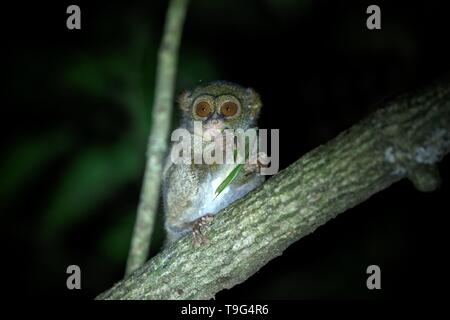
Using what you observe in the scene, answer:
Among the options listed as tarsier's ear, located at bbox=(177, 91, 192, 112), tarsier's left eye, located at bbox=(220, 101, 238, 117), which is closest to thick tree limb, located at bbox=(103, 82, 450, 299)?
tarsier's left eye, located at bbox=(220, 101, 238, 117)

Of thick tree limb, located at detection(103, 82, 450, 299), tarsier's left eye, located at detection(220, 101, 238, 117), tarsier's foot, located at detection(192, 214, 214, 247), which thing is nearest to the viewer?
thick tree limb, located at detection(103, 82, 450, 299)

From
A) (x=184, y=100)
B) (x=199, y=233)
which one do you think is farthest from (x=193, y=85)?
(x=199, y=233)

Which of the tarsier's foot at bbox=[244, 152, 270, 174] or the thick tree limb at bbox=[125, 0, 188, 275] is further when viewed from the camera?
the thick tree limb at bbox=[125, 0, 188, 275]

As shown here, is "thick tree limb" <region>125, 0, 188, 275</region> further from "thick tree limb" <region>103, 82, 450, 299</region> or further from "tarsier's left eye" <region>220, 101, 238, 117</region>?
"thick tree limb" <region>103, 82, 450, 299</region>

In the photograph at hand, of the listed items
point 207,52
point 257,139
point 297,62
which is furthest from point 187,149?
point 297,62

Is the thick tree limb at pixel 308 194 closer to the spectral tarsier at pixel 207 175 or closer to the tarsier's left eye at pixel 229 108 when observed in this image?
the spectral tarsier at pixel 207 175

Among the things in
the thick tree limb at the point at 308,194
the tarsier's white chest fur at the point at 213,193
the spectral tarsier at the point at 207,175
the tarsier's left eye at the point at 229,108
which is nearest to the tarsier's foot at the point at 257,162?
the spectral tarsier at the point at 207,175
